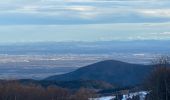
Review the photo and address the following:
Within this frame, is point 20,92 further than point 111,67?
No

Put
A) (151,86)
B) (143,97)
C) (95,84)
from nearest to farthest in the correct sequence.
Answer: (151,86) < (143,97) < (95,84)

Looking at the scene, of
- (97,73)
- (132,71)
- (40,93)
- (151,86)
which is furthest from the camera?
(97,73)

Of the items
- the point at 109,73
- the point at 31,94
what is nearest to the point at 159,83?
the point at 31,94

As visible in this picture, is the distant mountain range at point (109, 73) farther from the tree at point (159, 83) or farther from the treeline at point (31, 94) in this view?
the tree at point (159, 83)

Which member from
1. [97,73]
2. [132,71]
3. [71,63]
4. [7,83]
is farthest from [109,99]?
[71,63]

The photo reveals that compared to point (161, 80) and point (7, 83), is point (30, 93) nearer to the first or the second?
point (7, 83)

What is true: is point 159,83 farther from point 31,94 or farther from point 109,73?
point 109,73

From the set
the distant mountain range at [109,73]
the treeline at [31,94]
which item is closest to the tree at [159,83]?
the treeline at [31,94]
